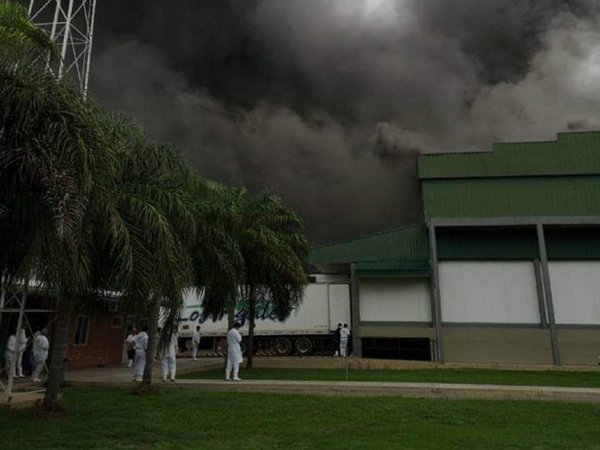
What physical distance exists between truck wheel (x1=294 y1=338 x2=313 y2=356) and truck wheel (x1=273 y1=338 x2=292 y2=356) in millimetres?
459

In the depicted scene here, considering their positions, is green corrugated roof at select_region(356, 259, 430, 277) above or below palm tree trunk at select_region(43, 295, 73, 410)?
above

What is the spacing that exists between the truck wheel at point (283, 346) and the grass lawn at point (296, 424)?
19049 millimetres

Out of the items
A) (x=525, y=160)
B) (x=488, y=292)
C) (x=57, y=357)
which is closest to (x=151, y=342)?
(x=57, y=357)

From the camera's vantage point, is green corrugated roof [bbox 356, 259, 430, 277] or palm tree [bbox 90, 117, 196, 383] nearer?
palm tree [bbox 90, 117, 196, 383]

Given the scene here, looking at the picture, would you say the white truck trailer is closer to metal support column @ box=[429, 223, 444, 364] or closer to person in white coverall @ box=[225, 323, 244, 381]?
metal support column @ box=[429, 223, 444, 364]

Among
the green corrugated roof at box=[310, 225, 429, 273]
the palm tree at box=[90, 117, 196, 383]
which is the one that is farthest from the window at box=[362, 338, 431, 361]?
the palm tree at box=[90, 117, 196, 383]

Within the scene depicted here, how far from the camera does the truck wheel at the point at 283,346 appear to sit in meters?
31.4

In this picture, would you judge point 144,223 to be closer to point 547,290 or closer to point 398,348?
point 398,348

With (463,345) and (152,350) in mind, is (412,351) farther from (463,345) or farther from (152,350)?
(152,350)

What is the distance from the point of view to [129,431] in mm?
8500

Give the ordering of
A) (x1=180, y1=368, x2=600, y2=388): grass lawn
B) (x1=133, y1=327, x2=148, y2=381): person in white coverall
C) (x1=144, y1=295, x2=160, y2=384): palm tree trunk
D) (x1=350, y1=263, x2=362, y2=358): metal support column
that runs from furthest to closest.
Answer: (x1=350, y1=263, x2=362, y2=358): metal support column → (x1=180, y1=368, x2=600, y2=388): grass lawn → (x1=133, y1=327, x2=148, y2=381): person in white coverall → (x1=144, y1=295, x2=160, y2=384): palm tree trunk

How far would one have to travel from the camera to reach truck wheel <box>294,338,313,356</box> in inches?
1228

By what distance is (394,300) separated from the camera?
103 feet

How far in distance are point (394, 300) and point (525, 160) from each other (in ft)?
39.7
